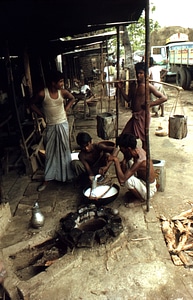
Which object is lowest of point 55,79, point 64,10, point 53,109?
point 53,109

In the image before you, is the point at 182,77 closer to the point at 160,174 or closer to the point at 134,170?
the point at 160,174

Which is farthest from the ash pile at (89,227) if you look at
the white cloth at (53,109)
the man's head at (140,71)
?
the man's head at (140,71)

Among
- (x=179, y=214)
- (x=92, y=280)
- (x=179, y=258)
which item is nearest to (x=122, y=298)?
(x=92, y=280)

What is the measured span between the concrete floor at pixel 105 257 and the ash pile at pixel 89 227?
0.28 feet

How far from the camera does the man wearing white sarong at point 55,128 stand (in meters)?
4.14

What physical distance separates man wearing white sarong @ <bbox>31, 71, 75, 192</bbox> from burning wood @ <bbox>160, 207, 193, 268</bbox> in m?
1.87

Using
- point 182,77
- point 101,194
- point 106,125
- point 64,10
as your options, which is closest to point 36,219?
point 101,194

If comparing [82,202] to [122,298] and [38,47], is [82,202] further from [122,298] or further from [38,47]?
[38,47]

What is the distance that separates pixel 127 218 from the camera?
11.8 ft

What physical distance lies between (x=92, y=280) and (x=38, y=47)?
6772 millimetres

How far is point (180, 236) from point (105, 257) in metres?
1.05

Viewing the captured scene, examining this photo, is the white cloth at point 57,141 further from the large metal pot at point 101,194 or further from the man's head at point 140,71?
the man's head at point 140,71

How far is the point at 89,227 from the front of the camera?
345 cm

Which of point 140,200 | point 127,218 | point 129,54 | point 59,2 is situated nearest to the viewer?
point 59,2
